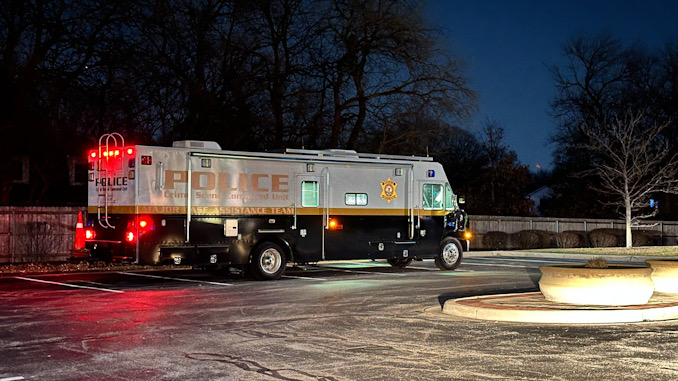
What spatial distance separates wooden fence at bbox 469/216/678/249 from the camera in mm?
38269

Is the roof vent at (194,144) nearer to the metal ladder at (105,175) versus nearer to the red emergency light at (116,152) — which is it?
the red emergency light at (116,152)

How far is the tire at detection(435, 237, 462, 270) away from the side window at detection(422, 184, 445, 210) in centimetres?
97

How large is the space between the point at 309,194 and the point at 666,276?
327 inches

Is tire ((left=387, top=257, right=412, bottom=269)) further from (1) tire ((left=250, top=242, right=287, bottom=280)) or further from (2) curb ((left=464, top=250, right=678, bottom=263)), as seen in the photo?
(2) curb ((left=464, top=250, right=678, bottom=263))

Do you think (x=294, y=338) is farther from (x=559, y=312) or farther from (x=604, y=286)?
(x=604, y=286)

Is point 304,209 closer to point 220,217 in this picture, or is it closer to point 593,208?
point 220,217

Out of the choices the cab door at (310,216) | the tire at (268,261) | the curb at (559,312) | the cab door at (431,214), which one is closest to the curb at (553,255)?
the cab door at (431,214)

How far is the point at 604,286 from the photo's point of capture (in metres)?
12.8

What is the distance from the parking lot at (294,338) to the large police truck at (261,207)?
132cm

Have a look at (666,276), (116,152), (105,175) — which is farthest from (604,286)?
(105,175)

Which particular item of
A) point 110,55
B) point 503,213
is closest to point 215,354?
point 110,55

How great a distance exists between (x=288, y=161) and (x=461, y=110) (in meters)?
14.2

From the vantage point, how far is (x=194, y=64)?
29594 millimetres

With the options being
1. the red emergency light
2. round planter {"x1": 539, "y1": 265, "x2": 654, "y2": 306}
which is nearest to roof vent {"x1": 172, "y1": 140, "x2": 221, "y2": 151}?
the red emergency light
